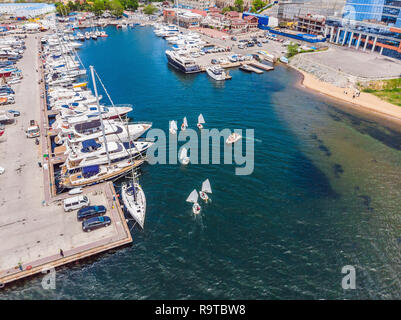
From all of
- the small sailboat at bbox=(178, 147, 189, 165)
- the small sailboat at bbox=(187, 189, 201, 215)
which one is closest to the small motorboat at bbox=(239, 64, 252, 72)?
the small sailboat at bbox=(178, 147, 189, 165)

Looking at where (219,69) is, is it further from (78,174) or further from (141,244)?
(141,244)

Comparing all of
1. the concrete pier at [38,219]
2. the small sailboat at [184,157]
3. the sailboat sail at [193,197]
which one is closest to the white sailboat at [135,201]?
the concrete pier at [38,219]

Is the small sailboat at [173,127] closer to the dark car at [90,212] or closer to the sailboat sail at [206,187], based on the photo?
the sailboat sail at [206,187]

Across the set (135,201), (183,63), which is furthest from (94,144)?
(183,63)

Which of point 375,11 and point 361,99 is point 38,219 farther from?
point 375,11

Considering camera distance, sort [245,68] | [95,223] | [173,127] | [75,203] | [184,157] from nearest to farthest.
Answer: [95,223] → [75,203] → [184,157] → [173,127] → [245,68]

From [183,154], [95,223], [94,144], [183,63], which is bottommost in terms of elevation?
[95,223]
